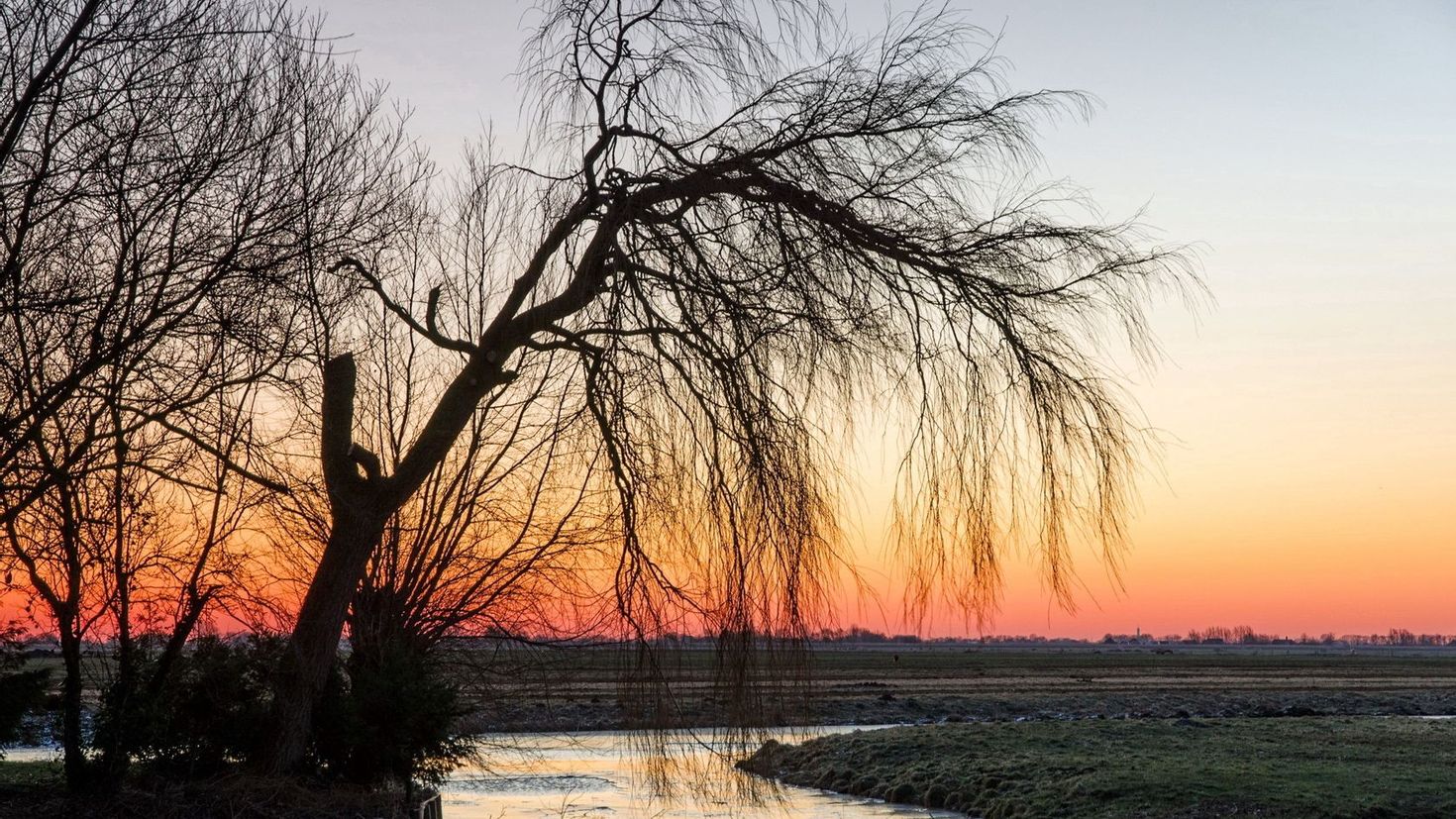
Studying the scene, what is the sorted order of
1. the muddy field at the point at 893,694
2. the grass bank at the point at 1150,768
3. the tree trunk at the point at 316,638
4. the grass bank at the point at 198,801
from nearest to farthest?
1. the muddy field at the point at 893,694
2. the grass bank at the point at 198,801
3. the tree trunk at the point at 316,638
4. the grass bank at the point at 1150,768

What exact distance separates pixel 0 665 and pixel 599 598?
696 centimetres

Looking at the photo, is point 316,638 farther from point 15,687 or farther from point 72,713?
point 15,687

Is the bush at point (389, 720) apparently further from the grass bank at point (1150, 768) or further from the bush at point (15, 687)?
the grass bank at point (1150, 768)

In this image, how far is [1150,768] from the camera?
20547 mm

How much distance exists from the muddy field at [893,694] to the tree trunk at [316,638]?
232cm

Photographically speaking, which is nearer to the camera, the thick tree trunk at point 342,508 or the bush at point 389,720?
the thick tree trunk at point 342,508

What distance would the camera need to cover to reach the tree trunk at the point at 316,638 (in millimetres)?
10859

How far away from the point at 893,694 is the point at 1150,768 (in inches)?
1361

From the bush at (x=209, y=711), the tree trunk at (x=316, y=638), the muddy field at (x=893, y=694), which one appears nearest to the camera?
the muddy field at (x=893, y=694)

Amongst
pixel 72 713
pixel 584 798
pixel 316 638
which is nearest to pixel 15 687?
pixel 72 713

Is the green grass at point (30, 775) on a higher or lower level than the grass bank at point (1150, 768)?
higher

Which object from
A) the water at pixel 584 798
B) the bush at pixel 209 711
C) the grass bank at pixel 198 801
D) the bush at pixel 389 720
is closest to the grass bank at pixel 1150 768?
the water at pixel 584 798

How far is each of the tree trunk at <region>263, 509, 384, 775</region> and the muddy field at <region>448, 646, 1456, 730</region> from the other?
232 centimetres

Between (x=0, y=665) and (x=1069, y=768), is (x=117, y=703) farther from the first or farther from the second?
(x=1069, y=768)
